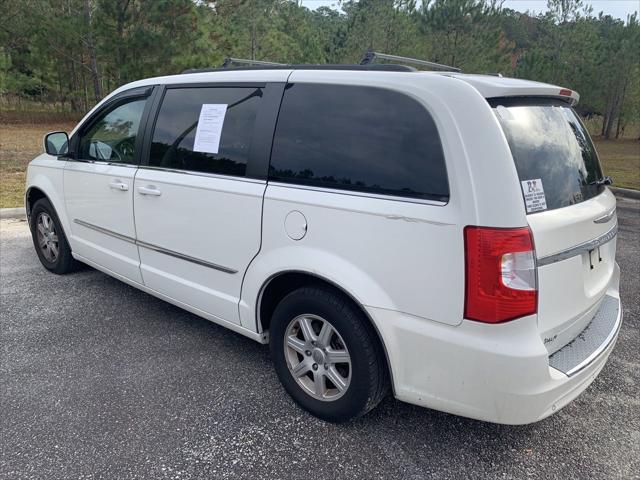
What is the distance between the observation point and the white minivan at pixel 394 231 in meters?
2.08

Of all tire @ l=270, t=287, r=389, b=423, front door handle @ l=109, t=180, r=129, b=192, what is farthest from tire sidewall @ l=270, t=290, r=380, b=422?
front door handle @ l=109, t=180, r=129, b=192

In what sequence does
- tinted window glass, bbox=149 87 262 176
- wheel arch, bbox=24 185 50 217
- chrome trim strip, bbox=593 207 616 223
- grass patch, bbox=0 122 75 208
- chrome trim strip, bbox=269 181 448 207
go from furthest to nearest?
grass patch, bbox=0 122 75 208 → wheel arch, bbox=24 185 50 217 → tinted window glass, bbox=149 87 262 176 → chrome trim strip, bbox=593 207 616 223 → chrome trim strip, bbox=269 181 448 207

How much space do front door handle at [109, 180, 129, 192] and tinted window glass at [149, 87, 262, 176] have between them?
32 cm

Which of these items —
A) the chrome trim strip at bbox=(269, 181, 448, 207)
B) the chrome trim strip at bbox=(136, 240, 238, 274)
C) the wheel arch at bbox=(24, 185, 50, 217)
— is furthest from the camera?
the wheel arch at bbox=(24, 185, 50, 217)

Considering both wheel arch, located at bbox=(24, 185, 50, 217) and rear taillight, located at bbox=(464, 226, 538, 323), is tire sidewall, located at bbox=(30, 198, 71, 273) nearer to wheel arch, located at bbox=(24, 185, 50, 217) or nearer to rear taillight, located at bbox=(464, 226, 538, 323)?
wheel arch, located at bbox=(24, 185, 50, 217)

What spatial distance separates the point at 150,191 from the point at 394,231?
73.1 inches

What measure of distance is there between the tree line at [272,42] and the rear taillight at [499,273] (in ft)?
54.0

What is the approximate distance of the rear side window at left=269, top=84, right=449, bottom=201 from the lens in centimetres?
221

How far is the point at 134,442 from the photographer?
2.52m

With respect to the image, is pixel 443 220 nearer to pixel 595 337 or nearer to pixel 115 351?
pixel 595 337

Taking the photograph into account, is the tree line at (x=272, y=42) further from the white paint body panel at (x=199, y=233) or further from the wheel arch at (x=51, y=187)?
the white paint body panel at (x=199, y=233)

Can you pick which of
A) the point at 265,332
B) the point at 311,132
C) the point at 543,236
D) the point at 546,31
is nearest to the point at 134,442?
the point at 265,332

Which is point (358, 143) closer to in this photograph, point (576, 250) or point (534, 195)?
point (534, 195)

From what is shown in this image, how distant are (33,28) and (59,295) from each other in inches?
777
